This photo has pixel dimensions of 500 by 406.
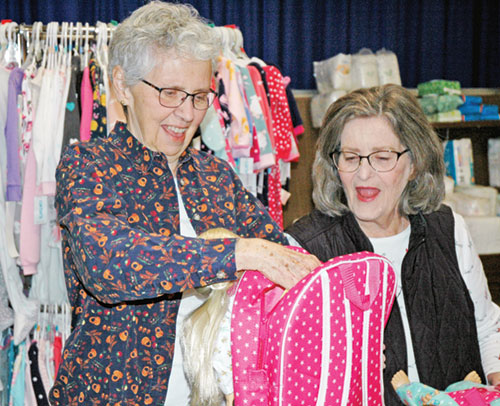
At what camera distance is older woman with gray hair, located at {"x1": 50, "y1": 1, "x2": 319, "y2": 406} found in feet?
3.49

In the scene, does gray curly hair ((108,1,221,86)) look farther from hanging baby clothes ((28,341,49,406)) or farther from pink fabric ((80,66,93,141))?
hanging baby clothes ((28,341,49,406))

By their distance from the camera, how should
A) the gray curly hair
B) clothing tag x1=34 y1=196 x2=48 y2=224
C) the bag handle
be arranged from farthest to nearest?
clothing tag x1=34 y1=196 x2=48 y2=224 → the gray curly hair → the bag handle

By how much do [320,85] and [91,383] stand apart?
3.12m

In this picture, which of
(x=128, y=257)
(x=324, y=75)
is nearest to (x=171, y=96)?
(x=128, y=257)

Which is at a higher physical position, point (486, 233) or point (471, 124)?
point (471, 124)

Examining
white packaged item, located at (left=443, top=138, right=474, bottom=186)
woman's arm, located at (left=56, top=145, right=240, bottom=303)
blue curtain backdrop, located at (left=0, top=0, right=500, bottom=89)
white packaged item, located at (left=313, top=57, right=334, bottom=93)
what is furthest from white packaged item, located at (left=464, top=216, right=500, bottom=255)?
woman's arm, located at (left=56, top=145, right=240, bottom=303)

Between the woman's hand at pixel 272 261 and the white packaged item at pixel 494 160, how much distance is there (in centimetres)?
359

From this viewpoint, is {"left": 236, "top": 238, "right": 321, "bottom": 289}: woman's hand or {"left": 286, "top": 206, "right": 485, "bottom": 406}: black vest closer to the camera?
{"left": 236, "top": 238, "right": 321, "bottom": 289}: woman's hand

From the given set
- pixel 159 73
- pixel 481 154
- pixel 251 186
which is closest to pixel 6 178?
pixel 251 186

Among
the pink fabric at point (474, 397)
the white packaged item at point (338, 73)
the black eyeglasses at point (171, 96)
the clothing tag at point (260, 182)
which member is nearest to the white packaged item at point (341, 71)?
the white packaged item at point (338, 73)

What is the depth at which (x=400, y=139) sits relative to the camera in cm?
167

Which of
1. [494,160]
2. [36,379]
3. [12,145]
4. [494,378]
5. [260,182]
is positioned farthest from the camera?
[494,160]

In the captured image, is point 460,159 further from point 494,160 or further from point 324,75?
point 324,75

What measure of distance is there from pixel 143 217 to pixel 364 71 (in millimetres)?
2813
